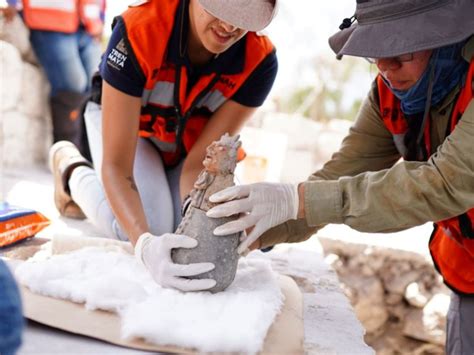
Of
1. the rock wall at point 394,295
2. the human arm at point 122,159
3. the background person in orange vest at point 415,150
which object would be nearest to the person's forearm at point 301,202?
the background person in orange vest at point 415,150

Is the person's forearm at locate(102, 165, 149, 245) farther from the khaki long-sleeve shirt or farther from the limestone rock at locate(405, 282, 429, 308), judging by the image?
the limestone rock at locate(405, 282, 429, 308)

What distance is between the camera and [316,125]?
29.7 feet

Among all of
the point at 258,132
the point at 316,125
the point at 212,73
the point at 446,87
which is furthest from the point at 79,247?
the point at 316,125

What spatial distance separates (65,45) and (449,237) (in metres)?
3.57

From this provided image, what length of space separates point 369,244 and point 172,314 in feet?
10.4

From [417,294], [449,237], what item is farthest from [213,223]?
[417,294]

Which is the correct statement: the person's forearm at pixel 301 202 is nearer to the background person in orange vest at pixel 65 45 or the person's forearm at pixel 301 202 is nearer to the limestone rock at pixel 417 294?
the limestone rock at pixel 417 294

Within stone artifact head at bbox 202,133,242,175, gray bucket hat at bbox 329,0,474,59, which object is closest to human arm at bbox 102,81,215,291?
stone artifact head at bbox 202,133,242,175

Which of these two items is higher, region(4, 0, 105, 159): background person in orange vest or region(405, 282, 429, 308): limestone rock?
region(4, 0, 105, 159): background person in orange vest

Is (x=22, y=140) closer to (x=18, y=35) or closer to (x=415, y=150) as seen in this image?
(x=18, y=35)

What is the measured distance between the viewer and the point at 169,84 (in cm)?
236

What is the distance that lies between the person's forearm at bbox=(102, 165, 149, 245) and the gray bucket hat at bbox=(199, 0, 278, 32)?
0.71 metres

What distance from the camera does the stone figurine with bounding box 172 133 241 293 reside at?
1.68 metres

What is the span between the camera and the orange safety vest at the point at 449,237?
198 cm
